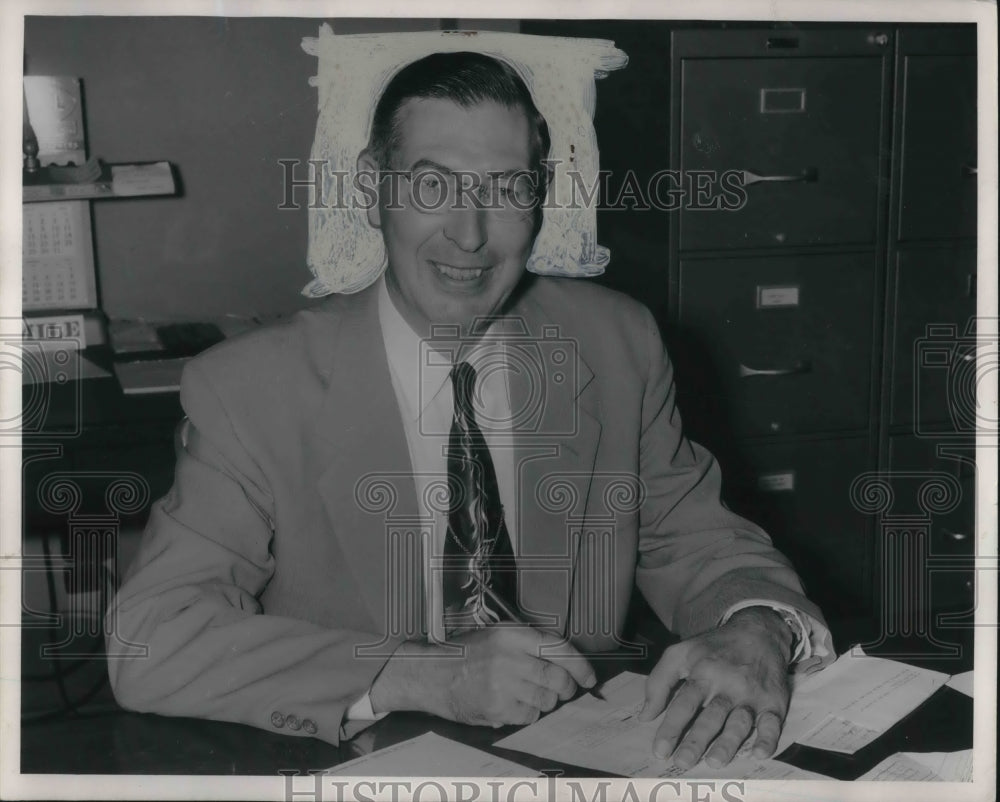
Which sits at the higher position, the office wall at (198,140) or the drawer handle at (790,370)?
the office wall at (198,140)

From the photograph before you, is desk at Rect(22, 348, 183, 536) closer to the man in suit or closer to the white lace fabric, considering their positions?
the man in suit

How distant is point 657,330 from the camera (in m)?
1.61

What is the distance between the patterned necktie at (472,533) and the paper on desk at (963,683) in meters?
0.58

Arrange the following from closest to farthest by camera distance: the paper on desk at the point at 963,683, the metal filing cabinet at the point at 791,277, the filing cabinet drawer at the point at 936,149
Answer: the paper on desk at the point at 963,683, the filing cabinet drawer at the point at 936,149, the metal filing cabinet at the point at 791,277

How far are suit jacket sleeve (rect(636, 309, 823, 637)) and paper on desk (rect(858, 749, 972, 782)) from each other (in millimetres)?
264

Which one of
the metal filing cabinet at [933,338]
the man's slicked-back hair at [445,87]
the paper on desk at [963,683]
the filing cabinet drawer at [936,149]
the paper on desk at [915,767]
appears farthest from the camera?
the filing cabinet drawer at [936,149]

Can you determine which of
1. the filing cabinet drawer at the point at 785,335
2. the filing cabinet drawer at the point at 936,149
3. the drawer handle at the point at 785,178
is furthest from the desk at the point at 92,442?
the filing cabinet drawer at the point at 936,149

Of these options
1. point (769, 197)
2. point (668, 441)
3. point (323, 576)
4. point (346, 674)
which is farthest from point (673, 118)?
point (346, 674)

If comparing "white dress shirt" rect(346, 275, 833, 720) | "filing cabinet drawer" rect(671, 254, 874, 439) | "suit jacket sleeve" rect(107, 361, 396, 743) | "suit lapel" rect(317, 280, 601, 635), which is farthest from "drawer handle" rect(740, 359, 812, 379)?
"suit jacket sleeve" rect(107, 361, 396, 743)

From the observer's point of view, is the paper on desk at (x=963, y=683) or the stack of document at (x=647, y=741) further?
the paper on desk at (x=963, y=683)

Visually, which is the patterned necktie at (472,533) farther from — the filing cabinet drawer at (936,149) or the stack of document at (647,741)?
the filing cabinet drawer at (936,149)

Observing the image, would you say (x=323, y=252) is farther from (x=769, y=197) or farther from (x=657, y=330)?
(x=769, y=197)

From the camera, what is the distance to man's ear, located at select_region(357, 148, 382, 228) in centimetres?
144

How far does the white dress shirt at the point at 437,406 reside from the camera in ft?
4.76
